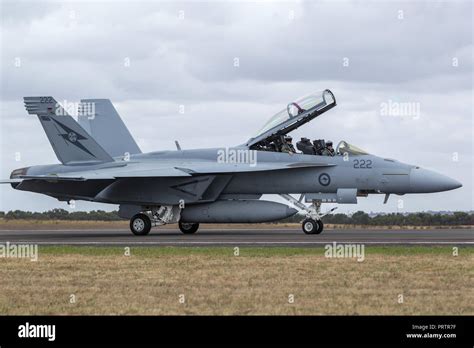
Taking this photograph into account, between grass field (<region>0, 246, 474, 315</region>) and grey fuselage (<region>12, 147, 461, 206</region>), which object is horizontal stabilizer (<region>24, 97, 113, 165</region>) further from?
grass field (<region>0, 246, 474, 315</region>)

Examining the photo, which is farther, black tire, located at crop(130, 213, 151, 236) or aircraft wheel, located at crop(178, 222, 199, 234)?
aircraft wheel, located at crop(178, 222, 199, 234)

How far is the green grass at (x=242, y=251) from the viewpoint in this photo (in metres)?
18.0

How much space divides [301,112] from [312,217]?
328cm

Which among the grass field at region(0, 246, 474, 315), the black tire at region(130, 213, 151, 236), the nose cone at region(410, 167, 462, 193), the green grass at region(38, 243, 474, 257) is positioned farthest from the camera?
the black tire at region(130, 213, 151, 236)

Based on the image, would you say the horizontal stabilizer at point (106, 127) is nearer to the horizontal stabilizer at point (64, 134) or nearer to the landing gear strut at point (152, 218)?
the horizontal stabilizer at point (64, 134)

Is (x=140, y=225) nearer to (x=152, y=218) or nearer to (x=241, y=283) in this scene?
(x=152, y=218)

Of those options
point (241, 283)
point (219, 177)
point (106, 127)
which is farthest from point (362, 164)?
point (241, 283)

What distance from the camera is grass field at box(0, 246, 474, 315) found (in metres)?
10.9

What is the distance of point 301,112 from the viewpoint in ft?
89.6

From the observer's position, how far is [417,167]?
2638 centimetres

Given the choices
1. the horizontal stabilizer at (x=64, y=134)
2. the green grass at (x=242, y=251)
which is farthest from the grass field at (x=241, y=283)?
the horizontal stabilizer at (x=64, y=134)

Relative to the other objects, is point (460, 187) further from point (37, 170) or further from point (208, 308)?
point (208, 308)

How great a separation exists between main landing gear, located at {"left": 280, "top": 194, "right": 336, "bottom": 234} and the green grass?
22.2ft

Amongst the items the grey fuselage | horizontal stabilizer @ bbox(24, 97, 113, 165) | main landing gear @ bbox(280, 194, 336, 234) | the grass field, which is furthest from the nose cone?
horizontal stabilizer @ bbox(24, 97, 113, 165)
